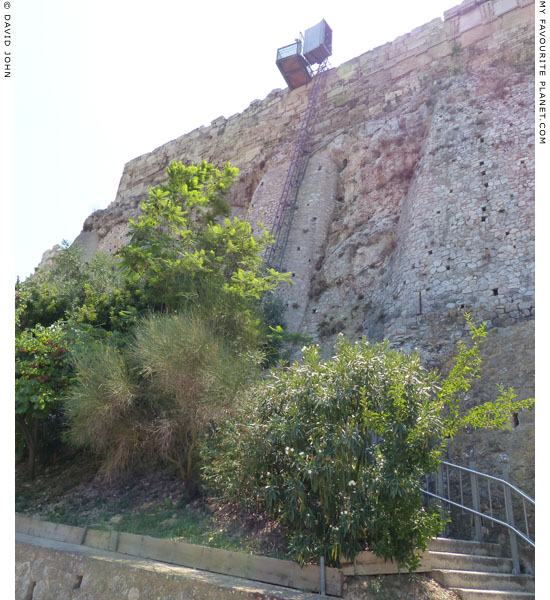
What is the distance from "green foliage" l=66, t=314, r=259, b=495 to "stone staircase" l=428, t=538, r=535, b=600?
2.84 meters

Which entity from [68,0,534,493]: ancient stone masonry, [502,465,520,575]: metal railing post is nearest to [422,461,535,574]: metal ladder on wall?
[502,465,520,575]: metal railing post

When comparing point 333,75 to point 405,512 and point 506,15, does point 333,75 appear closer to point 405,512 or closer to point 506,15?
point 506,15

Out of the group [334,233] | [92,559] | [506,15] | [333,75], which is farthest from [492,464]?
[333,75]

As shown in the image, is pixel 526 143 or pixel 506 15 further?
pixel 506 15

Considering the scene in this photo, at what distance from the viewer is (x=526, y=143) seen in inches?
392

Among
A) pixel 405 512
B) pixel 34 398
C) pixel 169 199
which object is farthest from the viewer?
pixel 169 199

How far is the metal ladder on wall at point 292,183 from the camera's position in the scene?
43.2 ft

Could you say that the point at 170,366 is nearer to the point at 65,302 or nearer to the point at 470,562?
the point at 470,562

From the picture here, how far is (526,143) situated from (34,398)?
1012 centimetres

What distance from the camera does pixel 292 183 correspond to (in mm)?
14453

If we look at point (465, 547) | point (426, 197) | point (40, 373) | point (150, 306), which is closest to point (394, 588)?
point (465, 547)

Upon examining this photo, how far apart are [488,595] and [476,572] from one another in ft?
0.98

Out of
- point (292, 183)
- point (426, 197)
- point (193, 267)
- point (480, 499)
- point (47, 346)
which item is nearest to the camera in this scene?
point (480, 499)

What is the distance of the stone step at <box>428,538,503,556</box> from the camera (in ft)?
16.2
